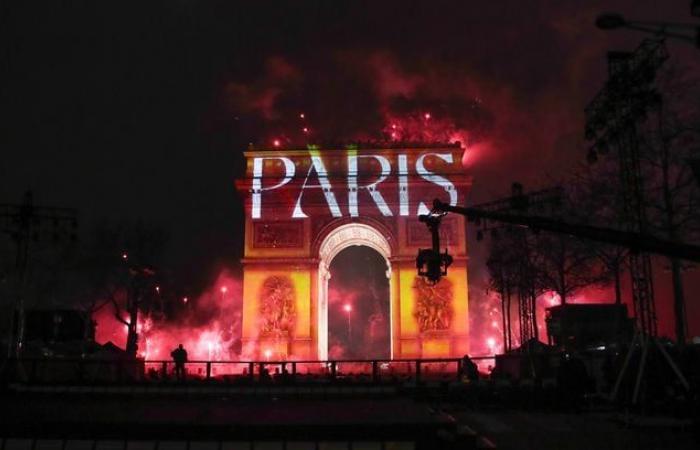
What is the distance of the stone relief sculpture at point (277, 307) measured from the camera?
43.7 metres

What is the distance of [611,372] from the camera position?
1919 cm

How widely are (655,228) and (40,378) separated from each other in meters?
23.5

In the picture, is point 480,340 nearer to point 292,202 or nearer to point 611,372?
point 292,202

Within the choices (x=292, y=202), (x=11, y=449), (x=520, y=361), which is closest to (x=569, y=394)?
(x=520, y=361)

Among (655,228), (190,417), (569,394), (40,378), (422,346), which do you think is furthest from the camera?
(422,346)

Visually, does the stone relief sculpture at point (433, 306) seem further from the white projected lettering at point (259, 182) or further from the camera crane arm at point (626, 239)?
the camera crane arm at point (626, 239)

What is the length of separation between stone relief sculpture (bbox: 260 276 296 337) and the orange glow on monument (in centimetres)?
7

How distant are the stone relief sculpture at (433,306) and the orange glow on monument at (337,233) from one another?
0.22 feet

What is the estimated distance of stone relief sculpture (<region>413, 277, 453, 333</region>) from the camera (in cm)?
4353

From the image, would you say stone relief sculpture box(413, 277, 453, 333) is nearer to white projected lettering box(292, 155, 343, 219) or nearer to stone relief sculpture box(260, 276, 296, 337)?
white projected lettering box(292, 155, 343, 219)

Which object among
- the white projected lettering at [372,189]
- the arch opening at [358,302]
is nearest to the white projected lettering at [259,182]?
the white projected lettering at [372,189]

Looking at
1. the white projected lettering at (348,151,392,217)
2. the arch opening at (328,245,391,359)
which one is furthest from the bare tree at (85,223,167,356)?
the arch opening at (328,245,391,359)

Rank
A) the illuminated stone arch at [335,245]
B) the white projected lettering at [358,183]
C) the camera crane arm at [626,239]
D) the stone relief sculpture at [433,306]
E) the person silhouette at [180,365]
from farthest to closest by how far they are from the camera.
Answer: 1. the illuminated stone arch at [335,245]
2. the white projected lettering at [358,183]
3. the stone relief sculpture at [433,306]
4. the person silhouette at [180,365]
5. the camera crane arm at [626,239]

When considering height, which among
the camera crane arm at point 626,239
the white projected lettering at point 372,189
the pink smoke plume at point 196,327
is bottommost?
the camera crane arm at point 626,239
